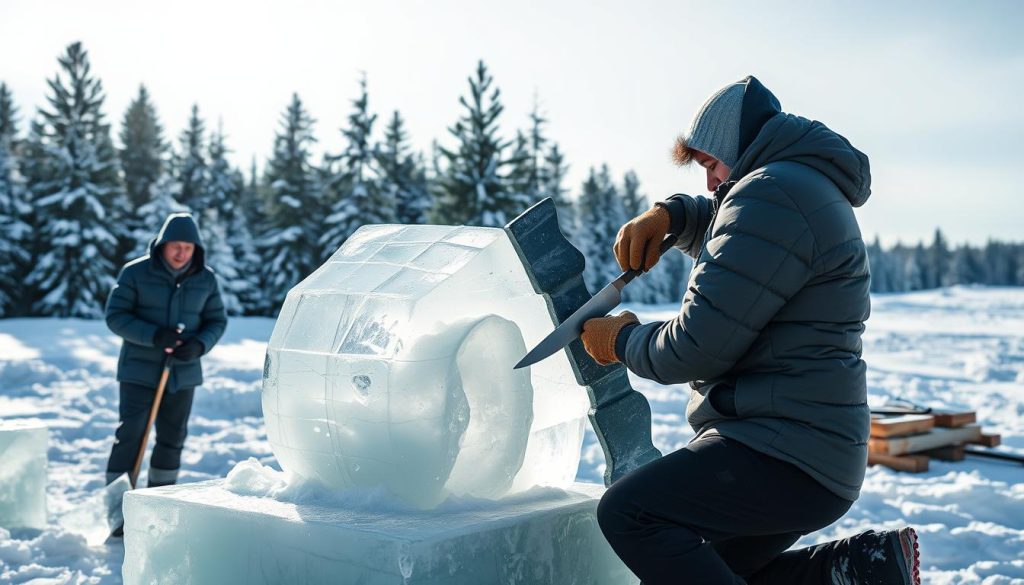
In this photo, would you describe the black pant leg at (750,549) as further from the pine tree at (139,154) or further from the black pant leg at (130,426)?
the pine tree at (139,154)

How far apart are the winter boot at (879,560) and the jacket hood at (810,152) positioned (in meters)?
1.02

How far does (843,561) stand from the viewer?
8.27ft

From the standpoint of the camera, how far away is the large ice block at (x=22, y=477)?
4590 millimetres

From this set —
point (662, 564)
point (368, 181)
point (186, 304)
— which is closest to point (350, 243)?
point (662, 564)

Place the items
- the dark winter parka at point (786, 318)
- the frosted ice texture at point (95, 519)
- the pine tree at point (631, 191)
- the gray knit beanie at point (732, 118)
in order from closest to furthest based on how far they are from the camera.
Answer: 1. the dark winter parka at point (786, 318)
2. the gray knit beanie at point (732, 118)
3. the frosted ice texture at point (95, 519)
4. the pine tree at point (631, 191)

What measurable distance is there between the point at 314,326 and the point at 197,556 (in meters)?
0.79

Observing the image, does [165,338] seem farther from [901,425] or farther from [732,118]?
[901,425]

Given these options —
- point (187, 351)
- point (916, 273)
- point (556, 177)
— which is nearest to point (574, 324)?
point (187, 351)

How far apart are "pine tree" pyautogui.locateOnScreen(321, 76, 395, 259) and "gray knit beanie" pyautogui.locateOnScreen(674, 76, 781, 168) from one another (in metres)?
27.7

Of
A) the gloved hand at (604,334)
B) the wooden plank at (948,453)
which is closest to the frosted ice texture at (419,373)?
the gloved hand at (604,334)

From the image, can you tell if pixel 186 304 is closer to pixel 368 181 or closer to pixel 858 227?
pixel 858 227

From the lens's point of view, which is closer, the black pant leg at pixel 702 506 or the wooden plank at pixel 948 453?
the black pant leg at pixel 702 506

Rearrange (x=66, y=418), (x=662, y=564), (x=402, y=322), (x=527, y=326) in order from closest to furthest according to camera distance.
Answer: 1. (x=662, y=564)
2. (x=402, y=322)
3. (x=527, y=326)
4. (x=66, y=418)

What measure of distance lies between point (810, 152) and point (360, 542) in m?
1.58
